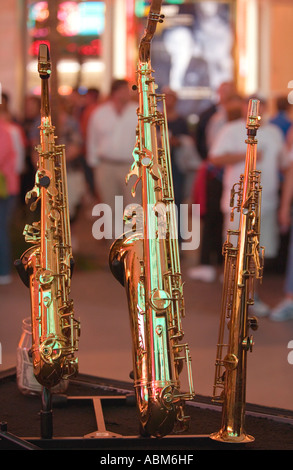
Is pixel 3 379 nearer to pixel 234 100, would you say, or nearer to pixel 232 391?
pixel 232 391

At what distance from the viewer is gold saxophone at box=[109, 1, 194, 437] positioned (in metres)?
2.80

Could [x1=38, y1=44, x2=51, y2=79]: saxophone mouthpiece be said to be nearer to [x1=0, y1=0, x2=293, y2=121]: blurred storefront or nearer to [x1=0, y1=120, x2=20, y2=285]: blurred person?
[x1=0, y1=120, x2=20, y2=285]: blurred person

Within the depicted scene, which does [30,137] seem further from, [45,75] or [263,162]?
[45,75]

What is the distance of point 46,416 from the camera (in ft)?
10.0

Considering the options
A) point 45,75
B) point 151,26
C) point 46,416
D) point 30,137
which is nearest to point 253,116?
point 151,26

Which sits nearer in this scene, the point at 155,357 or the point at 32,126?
the point at 155,357

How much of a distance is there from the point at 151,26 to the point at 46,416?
1.52 m

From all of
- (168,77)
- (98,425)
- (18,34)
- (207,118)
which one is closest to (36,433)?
(98,425)

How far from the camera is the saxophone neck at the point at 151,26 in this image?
280 centimetres

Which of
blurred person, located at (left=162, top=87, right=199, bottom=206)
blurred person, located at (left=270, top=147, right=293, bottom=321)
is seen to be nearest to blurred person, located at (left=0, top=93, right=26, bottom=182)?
blurred person, located at (left=162, top=87, right=199, bottom=206)

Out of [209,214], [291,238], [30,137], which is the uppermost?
[30,137]

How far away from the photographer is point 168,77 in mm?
14969
